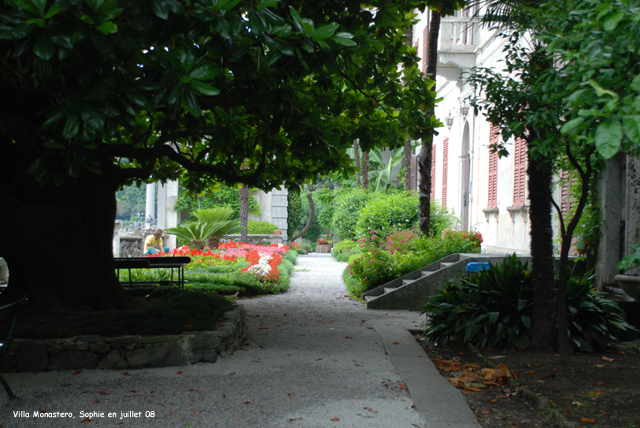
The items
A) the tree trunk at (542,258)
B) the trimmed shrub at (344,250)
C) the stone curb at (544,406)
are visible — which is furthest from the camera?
the trimmed shrub at (344,250)

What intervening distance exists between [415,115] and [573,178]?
185 inches

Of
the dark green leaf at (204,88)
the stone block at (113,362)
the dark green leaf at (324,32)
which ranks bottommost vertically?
the stone block at (113,362)

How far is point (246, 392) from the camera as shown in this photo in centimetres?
462

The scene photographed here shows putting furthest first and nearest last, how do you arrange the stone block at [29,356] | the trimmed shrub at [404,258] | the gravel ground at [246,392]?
the trimmed shrub at [404,258] < the stone block at [29,356] < the gravel ground at [246,392]

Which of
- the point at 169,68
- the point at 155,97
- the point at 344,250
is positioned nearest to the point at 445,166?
the point at 344,250

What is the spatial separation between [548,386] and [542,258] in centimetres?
168

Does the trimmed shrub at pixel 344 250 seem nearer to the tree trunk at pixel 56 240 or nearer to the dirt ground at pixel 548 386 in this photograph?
the tree trunk at pixel 56 240

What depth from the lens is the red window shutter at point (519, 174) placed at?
41.4 feet

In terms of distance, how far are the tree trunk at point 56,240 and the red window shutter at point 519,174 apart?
31.7ft

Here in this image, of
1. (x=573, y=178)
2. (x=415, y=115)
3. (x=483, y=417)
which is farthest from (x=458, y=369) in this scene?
(x=573, y=178)

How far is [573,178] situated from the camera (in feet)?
34.5

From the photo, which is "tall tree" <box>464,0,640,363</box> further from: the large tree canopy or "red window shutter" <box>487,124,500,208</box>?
"red window shutter" <box>487,124,500,208</box>

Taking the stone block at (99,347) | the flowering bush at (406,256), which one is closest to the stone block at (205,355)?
the stone block at (99,347)

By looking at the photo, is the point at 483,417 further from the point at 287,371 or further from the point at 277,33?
the point at 277,33
